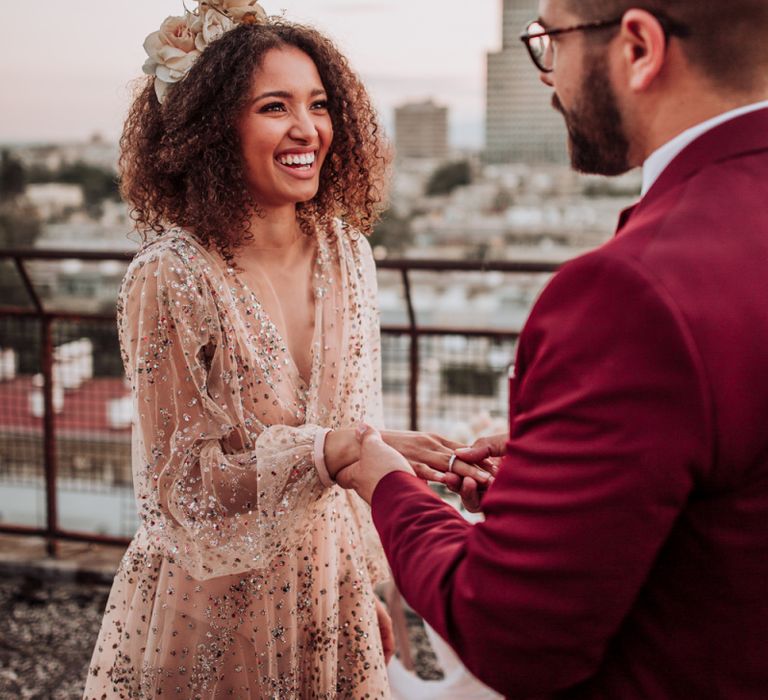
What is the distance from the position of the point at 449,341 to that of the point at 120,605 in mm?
2337

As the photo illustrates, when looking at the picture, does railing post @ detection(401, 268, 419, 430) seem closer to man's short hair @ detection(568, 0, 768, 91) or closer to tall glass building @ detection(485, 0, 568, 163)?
man's short hair @ detection(568, 0, 768, 91)

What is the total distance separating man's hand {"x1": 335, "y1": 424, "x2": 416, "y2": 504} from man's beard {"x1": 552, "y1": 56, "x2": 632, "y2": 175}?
1.52ft

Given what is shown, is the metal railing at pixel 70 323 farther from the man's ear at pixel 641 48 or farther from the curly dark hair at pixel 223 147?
the man's ear at pixel 641 48

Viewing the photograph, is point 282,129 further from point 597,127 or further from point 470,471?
point 597,127

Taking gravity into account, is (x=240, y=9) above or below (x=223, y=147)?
above

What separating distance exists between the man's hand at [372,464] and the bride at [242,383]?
0.18m

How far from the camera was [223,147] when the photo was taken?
1.85 m

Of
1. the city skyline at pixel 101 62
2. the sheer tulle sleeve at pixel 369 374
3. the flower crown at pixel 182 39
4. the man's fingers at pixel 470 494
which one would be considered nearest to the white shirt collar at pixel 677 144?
the man's fingers at pixel 470 494

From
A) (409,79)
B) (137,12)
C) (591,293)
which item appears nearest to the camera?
(591,293)

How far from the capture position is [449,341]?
3.96m

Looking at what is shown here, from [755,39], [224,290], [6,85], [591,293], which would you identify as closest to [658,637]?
[591,293]

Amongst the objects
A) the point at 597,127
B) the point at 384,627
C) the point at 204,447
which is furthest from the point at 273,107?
the point at 384,627

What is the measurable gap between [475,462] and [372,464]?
34cm

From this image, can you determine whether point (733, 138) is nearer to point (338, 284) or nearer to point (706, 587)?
point (706, 587)
